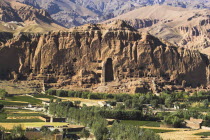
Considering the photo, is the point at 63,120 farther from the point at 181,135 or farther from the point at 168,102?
the point at 168,102

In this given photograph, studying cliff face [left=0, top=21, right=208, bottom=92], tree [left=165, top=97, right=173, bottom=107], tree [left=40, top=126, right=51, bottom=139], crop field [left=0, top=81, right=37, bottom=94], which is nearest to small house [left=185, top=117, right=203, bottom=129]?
tree [left=165, top=97, right=173, bottom=107]

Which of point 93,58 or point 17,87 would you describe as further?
point 93,58

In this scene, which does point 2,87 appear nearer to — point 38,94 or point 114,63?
point 38,94

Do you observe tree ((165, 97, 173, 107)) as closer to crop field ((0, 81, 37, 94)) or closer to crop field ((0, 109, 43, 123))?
crop field ((0, 109, 43, 123))

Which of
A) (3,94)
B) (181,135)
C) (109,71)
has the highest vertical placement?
(109,71)

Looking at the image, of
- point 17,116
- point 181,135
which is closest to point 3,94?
point 17,116

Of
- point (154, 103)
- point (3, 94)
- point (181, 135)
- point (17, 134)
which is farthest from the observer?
point (154, 103)

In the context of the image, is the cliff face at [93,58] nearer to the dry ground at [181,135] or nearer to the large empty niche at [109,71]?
the large empty niche at [109,71]

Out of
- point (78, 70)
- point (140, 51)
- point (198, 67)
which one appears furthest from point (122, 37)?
point (198, 67)

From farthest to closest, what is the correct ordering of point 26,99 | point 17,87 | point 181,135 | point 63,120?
point 17,87 → point 26,99 → point 63,120 → point 181,135

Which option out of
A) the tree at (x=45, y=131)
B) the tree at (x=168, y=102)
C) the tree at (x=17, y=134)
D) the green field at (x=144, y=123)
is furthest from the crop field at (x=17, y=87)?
the tree at (x=17, y=134)
